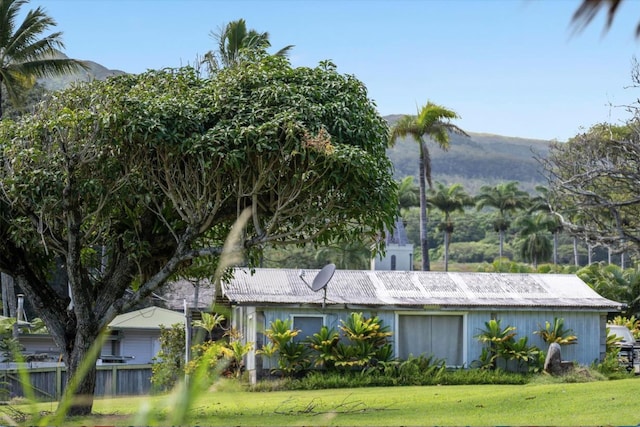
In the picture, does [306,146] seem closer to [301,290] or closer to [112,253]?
[112,253]

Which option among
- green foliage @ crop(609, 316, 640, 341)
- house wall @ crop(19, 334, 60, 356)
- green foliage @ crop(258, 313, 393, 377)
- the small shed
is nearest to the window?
green foliage @ crop(258, 313, 393, 377)

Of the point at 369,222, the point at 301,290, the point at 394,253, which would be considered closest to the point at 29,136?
the point at 369,222

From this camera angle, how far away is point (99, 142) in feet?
→ 60.3

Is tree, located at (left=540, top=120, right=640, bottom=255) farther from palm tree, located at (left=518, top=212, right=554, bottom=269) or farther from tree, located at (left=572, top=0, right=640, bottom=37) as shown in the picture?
palm tree, located at (left=518, top=212, right=554, bottom=269)

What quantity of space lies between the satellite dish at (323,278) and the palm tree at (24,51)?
1422 cm

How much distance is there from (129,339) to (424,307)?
1577 centimetres

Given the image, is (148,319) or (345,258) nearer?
(148,319)

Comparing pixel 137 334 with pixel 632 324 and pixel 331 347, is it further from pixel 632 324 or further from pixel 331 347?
pixel 632 324

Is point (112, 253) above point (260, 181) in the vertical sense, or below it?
below

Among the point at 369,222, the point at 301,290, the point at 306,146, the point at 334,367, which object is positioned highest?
the point at 306,146

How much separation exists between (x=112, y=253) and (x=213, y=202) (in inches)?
123

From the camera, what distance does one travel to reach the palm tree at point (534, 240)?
4045 inches

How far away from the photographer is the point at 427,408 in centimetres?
1950

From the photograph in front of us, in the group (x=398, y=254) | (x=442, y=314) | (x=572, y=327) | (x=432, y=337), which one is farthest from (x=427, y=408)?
(x=398, y=254)
